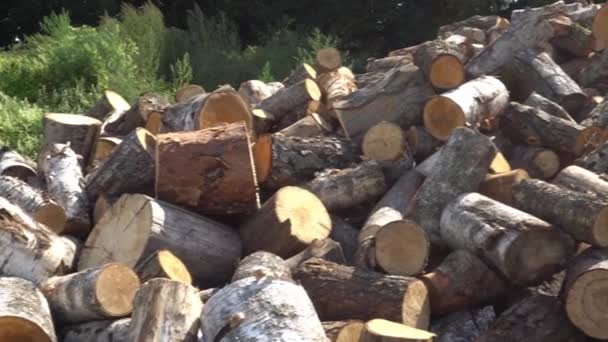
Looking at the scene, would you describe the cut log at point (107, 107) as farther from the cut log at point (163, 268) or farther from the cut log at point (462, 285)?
the cut log at point (462, 285)

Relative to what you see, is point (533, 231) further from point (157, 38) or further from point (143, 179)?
point (157, 38)

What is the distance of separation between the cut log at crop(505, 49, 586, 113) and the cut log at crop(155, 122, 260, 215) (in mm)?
2446

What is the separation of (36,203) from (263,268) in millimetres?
1894

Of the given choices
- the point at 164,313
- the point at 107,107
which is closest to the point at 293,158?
the point at 164,313

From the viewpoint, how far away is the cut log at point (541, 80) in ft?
19.0

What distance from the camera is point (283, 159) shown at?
495cm

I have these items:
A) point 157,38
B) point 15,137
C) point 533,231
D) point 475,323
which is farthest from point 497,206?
point 157,38

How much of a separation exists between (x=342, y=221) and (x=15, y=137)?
4.14 m

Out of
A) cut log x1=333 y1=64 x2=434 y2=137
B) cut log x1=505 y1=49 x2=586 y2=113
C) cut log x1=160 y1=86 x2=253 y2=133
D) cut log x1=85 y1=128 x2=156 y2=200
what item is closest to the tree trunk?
cut log x1=85 y1=128 x2=156 y2=200

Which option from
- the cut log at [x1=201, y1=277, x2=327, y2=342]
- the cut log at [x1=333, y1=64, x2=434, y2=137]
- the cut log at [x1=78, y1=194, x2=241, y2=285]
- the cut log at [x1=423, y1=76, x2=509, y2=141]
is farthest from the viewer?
the cut log at [x1=333, y1=64, x2=434, y2=137]

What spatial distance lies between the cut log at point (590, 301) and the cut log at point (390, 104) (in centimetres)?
215

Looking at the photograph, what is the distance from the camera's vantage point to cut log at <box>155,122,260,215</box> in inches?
175

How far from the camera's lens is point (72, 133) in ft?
→ 20.5

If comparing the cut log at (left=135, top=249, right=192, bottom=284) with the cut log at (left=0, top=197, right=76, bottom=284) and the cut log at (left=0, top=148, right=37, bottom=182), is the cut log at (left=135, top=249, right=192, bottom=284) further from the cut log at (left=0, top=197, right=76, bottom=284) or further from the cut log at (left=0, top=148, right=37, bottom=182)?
the cut log at (left=0, top=148, right=37, bottom=182)
